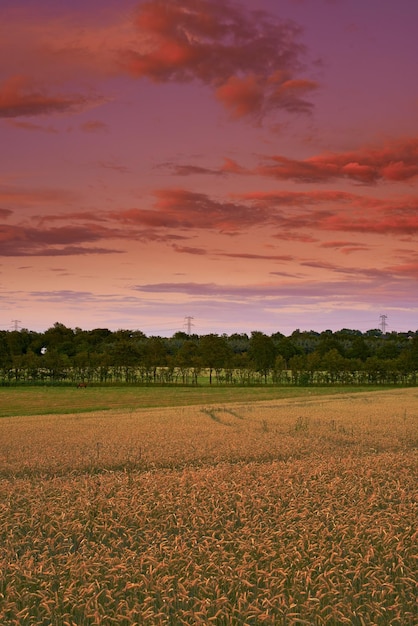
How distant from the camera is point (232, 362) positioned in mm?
123125

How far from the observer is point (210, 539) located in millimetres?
9258

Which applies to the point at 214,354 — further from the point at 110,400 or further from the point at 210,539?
the point at 210,539

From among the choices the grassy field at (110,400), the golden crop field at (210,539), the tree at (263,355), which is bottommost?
the grassy field at (110,400)

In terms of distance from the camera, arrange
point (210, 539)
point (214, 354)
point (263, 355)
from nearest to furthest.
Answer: point (210, 539)
point (263, 355)
point (214, 354)

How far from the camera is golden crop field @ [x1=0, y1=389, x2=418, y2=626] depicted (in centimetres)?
668

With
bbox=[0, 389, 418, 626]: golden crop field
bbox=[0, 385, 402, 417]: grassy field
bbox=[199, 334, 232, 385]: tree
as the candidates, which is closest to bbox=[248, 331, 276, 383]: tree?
bbox=[199, 334, 232, 385]: tree

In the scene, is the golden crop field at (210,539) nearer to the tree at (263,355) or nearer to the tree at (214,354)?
the tree at (263,355)

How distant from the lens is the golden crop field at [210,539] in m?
6.68

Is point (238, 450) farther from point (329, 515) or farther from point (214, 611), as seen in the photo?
point (214, 611)

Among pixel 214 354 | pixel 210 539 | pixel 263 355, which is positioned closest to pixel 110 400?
pixel 214 354

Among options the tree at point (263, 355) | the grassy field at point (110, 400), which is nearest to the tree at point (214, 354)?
the tree at point (263, 355)

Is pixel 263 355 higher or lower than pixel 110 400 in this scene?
higher

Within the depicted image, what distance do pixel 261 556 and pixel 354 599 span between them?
177cm

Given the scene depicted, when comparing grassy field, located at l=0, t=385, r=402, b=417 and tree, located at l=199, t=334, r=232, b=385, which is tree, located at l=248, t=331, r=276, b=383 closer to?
tree, located at l=199, t=334, r=232, b=385
